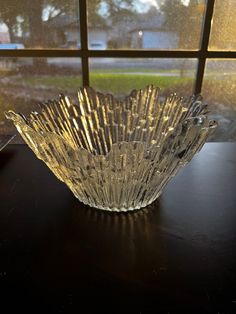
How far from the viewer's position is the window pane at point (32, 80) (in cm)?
140

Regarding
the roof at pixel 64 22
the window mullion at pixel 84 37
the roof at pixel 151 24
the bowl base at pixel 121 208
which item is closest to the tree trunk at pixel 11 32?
the roof at pixel 64 22

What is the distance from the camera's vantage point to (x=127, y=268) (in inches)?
14.4

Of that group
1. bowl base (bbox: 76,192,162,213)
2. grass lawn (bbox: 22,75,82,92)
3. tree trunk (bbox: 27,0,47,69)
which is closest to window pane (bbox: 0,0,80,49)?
tree trunk (bbox: 27,0,47,69)

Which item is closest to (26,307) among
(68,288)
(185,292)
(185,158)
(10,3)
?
(68,288)

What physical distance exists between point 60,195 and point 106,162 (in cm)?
16

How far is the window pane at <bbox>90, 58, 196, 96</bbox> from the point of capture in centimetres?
141

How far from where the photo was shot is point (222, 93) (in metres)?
1.51

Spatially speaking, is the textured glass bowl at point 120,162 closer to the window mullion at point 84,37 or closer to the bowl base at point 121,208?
the bowl base at point 121,208

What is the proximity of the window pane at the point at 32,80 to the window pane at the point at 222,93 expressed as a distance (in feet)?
2.01

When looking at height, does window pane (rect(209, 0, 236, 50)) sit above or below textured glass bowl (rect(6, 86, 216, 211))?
above

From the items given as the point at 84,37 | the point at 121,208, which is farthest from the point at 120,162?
the point at 84,37

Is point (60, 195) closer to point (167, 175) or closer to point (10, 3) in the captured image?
point (167, 175)

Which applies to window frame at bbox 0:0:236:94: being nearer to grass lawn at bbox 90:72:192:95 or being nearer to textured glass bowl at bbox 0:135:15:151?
grass lawn at bbox 90:72:192:95

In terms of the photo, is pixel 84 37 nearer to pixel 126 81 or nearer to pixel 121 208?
pixel 126 81
